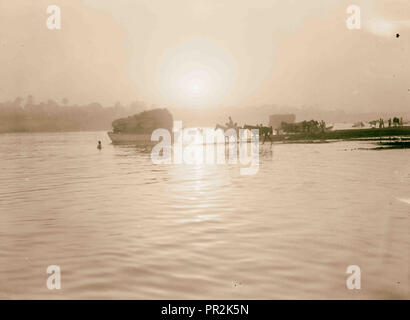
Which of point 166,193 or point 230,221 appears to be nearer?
point 230,221

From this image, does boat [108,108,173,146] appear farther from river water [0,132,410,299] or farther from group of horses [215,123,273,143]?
river water [0,132,410,299]

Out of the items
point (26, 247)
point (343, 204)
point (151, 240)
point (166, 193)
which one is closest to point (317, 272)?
point (151, 240)

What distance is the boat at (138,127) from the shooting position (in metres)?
108

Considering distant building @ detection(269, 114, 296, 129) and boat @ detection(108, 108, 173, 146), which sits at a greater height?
distant building @ detection(269, 114, 296, 129)

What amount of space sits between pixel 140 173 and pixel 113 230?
21.6 metres

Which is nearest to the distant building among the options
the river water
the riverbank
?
the riverbank

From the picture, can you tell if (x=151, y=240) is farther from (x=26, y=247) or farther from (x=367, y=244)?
(x=367, y=244)

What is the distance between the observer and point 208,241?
1329 centimetres

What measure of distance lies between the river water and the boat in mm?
82645

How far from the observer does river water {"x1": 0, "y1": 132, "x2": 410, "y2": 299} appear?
30.5 feet

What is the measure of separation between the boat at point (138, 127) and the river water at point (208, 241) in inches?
3254

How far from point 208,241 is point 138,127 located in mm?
97217

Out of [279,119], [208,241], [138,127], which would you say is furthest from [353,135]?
[208,241]

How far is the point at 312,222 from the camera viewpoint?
15969 millimetres
